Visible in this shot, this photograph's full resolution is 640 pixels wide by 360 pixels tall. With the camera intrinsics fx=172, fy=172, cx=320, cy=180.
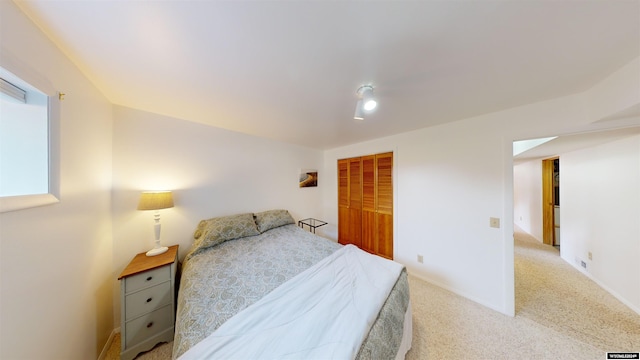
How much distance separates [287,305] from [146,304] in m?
1.35

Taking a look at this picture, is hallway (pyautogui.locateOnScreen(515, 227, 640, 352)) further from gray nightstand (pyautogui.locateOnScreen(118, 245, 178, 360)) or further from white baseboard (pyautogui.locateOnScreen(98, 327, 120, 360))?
white baseboard (pyautogui.locateOnScreen(98, 327, 120, 360))

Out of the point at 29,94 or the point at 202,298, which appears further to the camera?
the point at 202,298

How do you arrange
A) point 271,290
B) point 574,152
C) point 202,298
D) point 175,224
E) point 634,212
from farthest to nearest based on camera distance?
point 574,152 → point 175,224 → point 634,212 → point 271,290 → point 202,298

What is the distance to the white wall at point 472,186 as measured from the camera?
1561 millimetres

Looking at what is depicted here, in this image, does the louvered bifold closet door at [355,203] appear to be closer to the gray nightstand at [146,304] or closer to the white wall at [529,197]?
the gray nightstand at [146,304]

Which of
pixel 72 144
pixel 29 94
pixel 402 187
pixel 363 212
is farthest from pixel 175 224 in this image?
pixel 402 187

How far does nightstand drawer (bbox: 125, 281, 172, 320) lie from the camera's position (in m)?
1.40

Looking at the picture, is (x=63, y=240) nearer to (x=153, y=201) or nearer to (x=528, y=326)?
(x=153, y=201)

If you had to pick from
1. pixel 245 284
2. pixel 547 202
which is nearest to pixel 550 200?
pixel 547 202

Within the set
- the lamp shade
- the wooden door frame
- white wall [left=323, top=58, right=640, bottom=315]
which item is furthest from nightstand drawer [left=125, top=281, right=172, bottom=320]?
the wooden door frame

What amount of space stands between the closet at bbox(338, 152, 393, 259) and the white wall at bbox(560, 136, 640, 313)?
2.51 metres

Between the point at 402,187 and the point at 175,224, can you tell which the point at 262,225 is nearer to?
the point at 175,224

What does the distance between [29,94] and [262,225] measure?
7.02ft

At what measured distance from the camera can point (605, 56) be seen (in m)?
1.09
